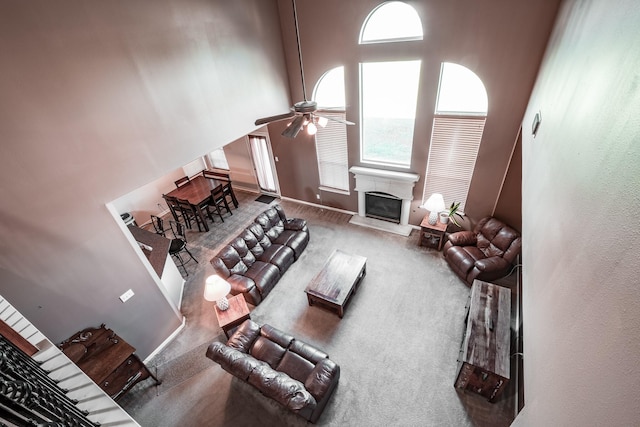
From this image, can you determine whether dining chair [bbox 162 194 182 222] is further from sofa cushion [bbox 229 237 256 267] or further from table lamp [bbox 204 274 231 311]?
table lamp [bbox 204 274 231 311]

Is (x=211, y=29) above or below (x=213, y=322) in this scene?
above

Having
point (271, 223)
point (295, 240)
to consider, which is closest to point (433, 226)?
point (295, 240)

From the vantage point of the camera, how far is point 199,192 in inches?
291

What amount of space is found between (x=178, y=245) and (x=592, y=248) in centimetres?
639

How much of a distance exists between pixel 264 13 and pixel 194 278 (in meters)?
5.57

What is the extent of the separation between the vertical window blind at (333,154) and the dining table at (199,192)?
3.00 metres

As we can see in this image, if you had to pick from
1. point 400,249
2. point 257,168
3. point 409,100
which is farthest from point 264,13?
point 400,249

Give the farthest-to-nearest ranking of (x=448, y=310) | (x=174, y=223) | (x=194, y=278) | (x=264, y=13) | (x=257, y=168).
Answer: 1. (x=257, y=168)
2. (x=174, y=223)
3. (x=194, y=278)
4. (x=264, y=13)
5. (x=448, y=310)

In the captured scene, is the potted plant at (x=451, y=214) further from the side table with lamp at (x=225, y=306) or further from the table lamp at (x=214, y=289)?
the table lamp at (x=214, y=289)

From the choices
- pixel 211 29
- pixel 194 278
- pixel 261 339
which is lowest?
pixel 194 278

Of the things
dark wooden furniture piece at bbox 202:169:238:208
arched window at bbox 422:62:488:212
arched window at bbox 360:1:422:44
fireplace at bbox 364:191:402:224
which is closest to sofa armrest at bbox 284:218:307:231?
fireplace at bbox 364:191:402:224

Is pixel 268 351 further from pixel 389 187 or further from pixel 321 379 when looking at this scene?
pixel 389 187

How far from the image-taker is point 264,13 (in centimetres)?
513

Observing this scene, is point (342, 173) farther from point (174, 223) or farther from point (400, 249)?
point (174, 223)
